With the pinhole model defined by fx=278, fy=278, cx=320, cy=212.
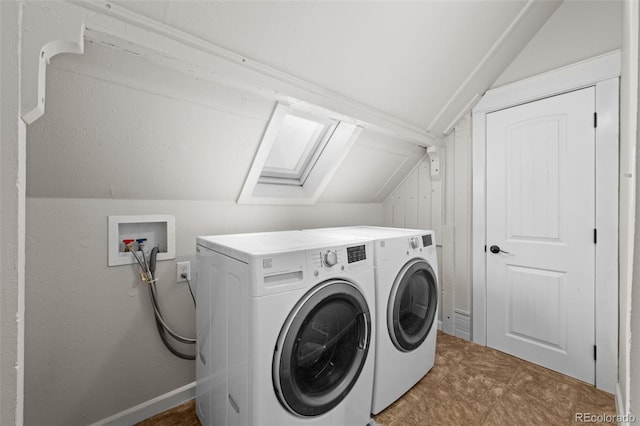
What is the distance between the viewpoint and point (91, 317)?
1.40 m

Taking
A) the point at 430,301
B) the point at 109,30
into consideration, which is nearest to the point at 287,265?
the point at 109,30

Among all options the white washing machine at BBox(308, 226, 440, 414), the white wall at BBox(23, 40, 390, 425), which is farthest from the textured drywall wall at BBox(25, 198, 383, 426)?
the white washing machine at BBox(308, 226, 440, 414)

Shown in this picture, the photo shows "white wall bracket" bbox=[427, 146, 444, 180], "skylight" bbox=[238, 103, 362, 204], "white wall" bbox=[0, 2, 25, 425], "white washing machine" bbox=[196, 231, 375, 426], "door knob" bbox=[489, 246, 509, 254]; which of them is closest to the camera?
→ "white wall" bbox=[0, 2, 25, 425]

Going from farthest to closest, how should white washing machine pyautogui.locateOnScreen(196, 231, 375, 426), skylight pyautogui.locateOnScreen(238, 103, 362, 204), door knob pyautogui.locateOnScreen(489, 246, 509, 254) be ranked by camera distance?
1. door knob pyautogui.locateOnScreen(489, 246, 509, 254)
2. skylight pyautogui.locateOnScreen(238, 103, 362, 204)
3. white washing machine pyautogui.locateOnScreen(196, 231, 375, 426)

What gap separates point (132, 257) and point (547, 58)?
307 centimetres

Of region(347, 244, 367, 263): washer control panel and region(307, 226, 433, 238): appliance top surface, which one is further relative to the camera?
region(307, 226, 433, 238): appliance top surface

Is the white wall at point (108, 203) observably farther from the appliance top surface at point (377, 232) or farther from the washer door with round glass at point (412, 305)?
the washer door with round glass at point (412, 305)

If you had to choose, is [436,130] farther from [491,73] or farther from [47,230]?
[47,230]

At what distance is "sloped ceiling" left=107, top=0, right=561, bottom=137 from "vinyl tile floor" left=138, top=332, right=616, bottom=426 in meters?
1.88

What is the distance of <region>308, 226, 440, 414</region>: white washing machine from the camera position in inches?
60.9

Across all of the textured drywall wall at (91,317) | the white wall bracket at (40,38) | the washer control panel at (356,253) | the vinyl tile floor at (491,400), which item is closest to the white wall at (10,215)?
the white wall bracket at (40,38)

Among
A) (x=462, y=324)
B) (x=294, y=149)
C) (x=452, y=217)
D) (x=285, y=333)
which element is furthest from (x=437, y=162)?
(x=285, y=333)

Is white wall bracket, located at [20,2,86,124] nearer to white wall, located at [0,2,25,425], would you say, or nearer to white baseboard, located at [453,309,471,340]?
white wall, located at [0,2,25,425]

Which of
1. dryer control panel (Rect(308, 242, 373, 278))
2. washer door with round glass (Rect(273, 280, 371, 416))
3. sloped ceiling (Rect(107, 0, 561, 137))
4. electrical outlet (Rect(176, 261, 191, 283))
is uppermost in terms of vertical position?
sloped ceiling (Rect(107, 0, 561, 137))
